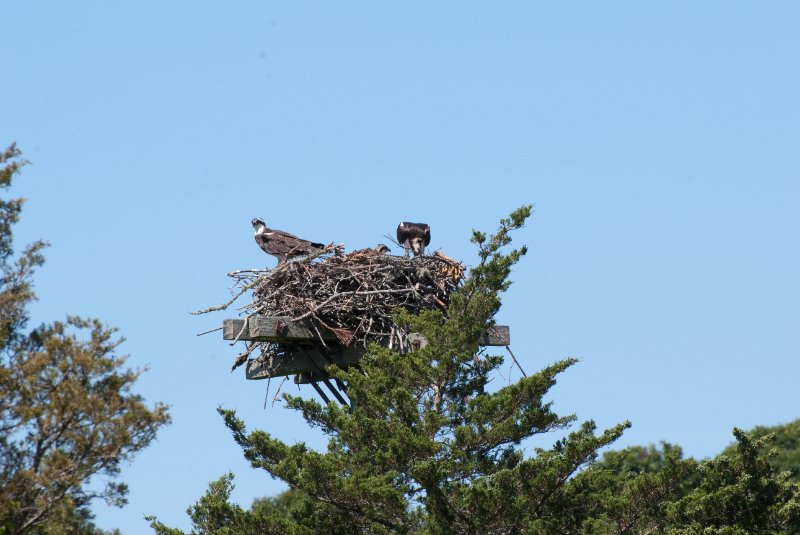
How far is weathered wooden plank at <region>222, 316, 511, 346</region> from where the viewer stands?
16647 mm

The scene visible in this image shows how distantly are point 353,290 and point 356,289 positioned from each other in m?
0.10

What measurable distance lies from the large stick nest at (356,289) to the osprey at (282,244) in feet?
1.28

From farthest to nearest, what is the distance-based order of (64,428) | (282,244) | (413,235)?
1. (413,235)
2. (282,244)
3. (64,428)

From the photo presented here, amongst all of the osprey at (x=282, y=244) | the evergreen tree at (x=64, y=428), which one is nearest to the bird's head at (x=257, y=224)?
the osprey at (x=282, y=244)

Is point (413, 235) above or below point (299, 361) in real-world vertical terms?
above

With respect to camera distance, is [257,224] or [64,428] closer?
[64,428]

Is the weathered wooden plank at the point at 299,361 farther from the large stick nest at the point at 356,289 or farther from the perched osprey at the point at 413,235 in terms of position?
the perched osprey at the point at 413,235

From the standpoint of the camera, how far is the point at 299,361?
17656 mm

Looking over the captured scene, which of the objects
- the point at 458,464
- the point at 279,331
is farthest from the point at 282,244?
the point at 458,464

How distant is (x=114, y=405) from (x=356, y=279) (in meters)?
5.92

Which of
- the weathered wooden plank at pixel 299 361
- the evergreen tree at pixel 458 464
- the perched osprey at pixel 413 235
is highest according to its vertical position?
the perched osprey at pixel 413 235

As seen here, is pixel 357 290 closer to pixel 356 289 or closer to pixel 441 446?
pixel 356 289

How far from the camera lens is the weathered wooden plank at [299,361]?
17609mm

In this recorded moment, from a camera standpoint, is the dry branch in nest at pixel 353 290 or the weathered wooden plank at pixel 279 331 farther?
the dry branch in nest at pixel 353 290
